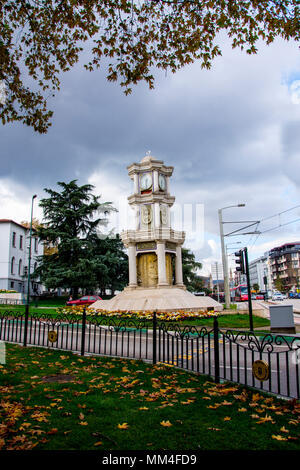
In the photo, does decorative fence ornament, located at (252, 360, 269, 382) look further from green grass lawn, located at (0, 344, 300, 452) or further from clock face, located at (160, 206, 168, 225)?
clock face, located at (160, 206, 168, 225)

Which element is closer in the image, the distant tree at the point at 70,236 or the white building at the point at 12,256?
the distant tree at the point at 70,236

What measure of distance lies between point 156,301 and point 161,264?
4053mm

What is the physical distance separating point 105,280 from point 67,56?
109 ft

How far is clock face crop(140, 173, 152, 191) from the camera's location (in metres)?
27.4

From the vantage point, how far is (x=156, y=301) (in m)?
21.6

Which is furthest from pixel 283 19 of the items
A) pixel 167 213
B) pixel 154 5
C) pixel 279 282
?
pixel 279 282

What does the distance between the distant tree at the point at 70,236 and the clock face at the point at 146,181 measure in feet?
45.6

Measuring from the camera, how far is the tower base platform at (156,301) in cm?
2127

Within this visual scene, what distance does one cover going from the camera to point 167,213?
1085 inches

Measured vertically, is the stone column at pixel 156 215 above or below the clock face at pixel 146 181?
below

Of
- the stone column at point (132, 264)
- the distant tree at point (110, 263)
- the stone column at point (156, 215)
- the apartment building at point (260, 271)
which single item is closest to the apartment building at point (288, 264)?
the apartment building at point (260, 271)

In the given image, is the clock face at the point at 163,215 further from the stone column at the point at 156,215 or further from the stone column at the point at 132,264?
the stone column at the point at 132,264

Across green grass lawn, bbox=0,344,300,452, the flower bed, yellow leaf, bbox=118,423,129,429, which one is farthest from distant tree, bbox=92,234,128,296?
yellow leaf, bbox=118,423,129,429
